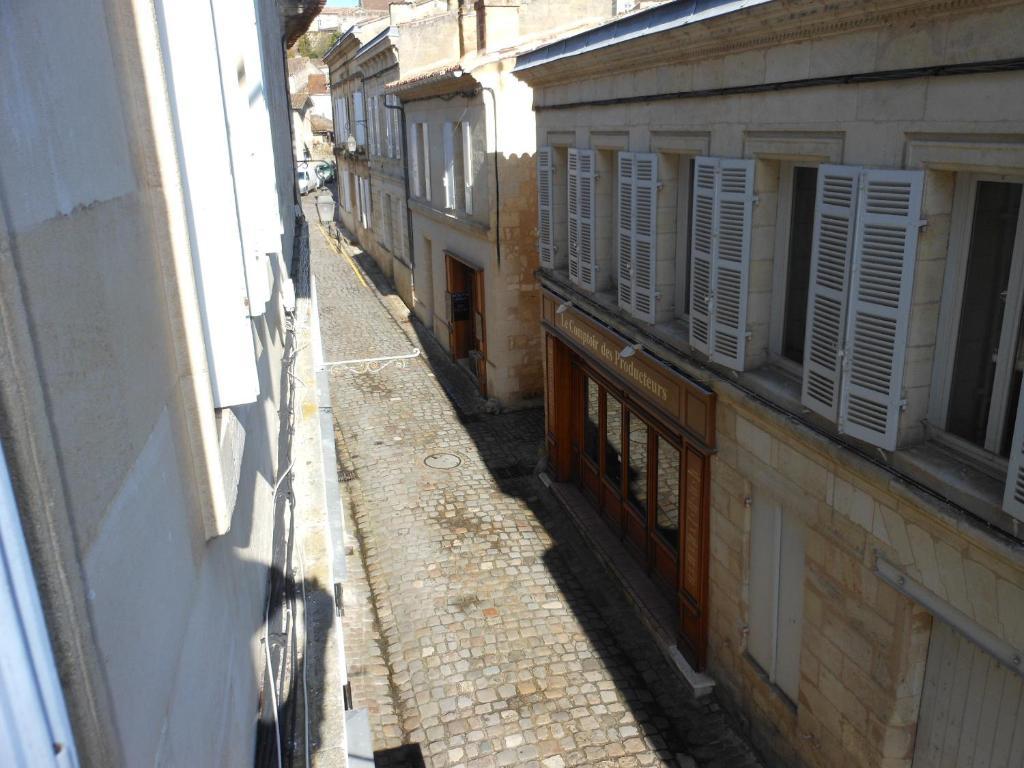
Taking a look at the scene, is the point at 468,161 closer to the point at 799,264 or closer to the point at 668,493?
the point at 668,493

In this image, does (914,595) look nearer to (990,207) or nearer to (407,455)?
(990,207)

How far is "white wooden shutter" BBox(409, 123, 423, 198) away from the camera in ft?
67.3

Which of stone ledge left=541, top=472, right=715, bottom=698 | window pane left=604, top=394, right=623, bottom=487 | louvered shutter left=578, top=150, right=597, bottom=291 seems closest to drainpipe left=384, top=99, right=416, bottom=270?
stone ledge left=541, top=472, right=715, bottom=698

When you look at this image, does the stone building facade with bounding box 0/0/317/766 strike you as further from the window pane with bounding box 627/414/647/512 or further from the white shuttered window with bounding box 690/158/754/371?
the window pane with bounding box 627/414/647/512

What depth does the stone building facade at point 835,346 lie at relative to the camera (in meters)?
4.95

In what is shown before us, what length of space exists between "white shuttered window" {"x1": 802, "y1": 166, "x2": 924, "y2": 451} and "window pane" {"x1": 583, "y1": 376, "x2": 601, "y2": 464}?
5.90m

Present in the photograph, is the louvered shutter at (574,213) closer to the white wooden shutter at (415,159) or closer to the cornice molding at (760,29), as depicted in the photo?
the cornice molding at (760,29)

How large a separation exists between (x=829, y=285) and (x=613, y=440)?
5776mm

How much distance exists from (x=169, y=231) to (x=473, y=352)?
644 inches

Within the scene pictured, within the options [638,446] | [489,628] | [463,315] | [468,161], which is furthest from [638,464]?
[463,315]

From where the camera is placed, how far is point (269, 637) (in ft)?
10.1

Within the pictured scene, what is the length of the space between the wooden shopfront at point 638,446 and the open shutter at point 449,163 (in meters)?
6.13

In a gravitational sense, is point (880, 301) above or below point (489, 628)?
above

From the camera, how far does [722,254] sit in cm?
737
